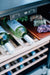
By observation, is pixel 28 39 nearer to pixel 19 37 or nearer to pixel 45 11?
pixel 19 37

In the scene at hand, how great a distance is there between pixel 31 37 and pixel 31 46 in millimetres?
91

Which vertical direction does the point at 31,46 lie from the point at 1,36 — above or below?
below

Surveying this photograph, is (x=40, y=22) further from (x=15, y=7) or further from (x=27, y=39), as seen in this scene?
(x=15, y=7)

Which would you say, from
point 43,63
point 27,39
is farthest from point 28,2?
point 43,63

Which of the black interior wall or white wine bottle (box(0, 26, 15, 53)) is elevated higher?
the black interior wall

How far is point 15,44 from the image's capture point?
2.82ft

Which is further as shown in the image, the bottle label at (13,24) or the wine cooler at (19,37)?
the bottle label at (13,24)

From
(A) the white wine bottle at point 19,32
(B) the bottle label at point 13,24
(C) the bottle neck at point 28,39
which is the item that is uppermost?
(B) the bottle label at point 13,24

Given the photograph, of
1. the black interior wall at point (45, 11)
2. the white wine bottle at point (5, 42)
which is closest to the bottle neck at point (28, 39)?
the white wine bottle at point (5, 42)

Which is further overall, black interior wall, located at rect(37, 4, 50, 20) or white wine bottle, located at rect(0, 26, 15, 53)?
black interior wall, located at rect(37, 4, 50, 20)

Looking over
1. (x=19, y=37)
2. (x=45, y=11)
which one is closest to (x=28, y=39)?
(x=19, y=37)

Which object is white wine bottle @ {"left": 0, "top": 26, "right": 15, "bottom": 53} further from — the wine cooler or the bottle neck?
the bottle neck

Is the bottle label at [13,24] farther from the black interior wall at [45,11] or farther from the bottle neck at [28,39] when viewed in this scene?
the black interior wall at [45,11]

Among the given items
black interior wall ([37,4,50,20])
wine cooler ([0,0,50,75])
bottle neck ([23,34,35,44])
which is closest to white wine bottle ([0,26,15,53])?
wine cooler ([0,0,50,75])
